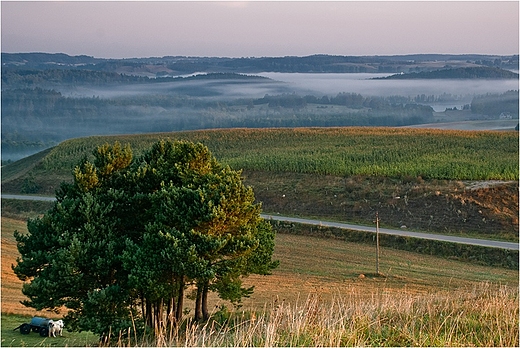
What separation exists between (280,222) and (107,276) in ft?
97.8

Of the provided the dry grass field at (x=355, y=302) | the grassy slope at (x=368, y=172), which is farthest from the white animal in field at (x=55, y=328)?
the grassy slope at (x=368, y=172)

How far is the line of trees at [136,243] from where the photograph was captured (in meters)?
20.1

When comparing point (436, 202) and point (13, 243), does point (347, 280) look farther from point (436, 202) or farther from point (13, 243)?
point (13, 243)

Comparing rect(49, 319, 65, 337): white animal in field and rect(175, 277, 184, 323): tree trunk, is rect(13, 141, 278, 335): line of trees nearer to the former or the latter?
rect(175, 277, 184, 323): tree trunk

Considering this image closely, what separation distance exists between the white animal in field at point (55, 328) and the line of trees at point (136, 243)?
41.4 inches

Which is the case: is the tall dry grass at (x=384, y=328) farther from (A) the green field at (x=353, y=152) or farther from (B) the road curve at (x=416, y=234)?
(A) the green field at (x=353, y=152)

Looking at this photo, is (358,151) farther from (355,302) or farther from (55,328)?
(355,302)

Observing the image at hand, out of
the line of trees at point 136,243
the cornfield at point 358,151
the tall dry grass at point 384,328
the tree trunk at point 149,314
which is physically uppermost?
the tall dry grass at point 384,328

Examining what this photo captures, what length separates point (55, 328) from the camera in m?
22.2

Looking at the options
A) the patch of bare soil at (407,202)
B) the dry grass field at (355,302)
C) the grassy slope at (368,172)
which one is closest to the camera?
the dry grass field at (355,302)

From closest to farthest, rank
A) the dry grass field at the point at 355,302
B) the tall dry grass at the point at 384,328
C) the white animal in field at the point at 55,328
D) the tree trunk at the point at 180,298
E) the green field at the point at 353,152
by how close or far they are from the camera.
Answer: the tall dry grass at the point at 384,328 < the dry grass field at the point at 355,302 < the tree trunk at the point at 180,298 < the white animal in field at the point at 55,328 < the green field at the point at 353,152

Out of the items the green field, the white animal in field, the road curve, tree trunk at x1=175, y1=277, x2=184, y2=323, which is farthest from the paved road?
the white animal in field

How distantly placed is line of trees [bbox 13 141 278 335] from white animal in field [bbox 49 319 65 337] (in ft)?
3.45

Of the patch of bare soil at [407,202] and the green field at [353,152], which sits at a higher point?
the green field at [353,152]
